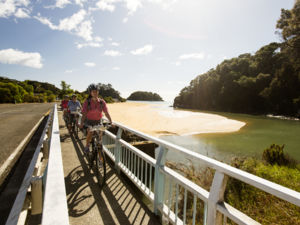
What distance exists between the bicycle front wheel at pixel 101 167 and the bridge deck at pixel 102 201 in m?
0.15

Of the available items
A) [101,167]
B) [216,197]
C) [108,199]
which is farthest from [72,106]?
[216,197]

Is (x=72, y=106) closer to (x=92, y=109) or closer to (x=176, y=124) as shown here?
(x=92, y=109)

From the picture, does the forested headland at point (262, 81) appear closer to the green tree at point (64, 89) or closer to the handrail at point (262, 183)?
the handrail at point (262, 183)

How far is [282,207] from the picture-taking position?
4.46 m

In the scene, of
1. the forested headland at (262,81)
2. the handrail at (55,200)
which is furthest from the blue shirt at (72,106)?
the forested headland at (262,81)

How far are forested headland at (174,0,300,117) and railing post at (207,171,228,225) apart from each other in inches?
1169

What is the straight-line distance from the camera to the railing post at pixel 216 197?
174 centimetres

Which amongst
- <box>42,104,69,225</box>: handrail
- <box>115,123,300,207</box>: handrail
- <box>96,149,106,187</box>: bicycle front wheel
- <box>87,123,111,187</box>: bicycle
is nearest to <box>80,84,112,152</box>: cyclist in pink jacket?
<box>87,123,111,187</box>: bicycle

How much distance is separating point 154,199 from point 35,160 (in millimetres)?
2431

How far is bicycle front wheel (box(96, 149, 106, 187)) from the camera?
3940 millimetres

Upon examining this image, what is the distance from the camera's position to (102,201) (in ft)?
11.2

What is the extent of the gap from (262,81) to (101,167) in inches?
2322

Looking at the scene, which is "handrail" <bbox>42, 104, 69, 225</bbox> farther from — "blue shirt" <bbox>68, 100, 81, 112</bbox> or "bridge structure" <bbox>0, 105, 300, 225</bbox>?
"blue shirt" <bbox>68, 100, 81, 112</bbox>

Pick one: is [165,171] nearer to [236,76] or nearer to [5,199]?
[5,199]
